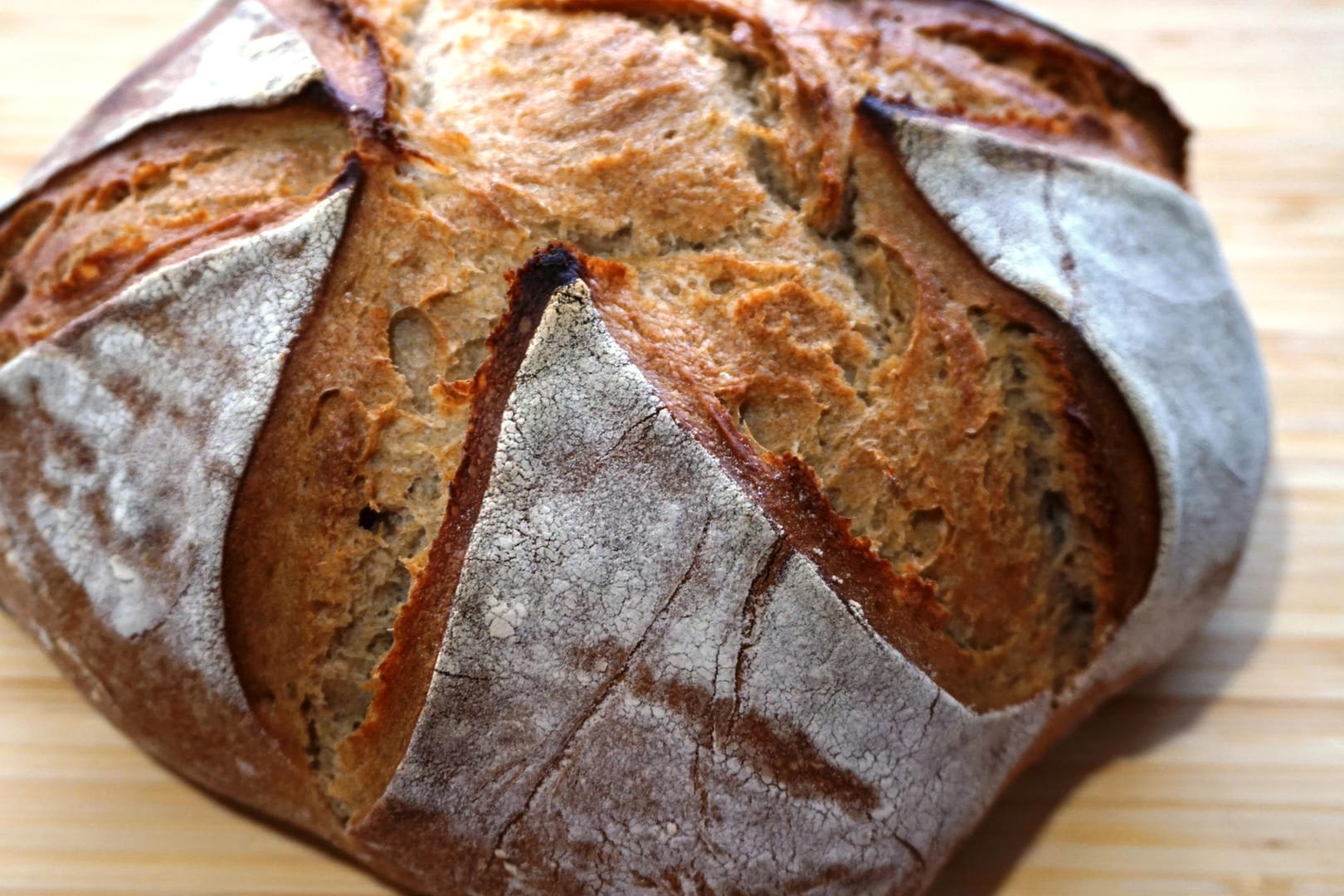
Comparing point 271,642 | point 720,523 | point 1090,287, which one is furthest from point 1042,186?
point 271,642

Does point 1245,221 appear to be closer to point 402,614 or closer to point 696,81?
point 696,81

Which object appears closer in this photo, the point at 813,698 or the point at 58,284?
the point at 813,698

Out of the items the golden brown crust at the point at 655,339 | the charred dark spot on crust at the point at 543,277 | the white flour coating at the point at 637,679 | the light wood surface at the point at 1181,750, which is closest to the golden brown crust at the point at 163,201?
the golden brown crust at the point at 655,339

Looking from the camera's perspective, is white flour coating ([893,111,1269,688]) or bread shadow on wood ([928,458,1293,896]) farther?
bread shadow on wood ([928,458,1293,896])

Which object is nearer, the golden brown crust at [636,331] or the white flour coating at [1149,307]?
the golden brown crust at [636,331]

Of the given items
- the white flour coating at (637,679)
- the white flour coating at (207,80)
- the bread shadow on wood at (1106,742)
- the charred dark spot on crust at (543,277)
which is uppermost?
the white flour coating at (207,80)

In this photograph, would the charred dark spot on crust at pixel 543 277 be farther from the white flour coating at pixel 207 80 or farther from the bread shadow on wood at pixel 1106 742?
the bread shadow on wood at pixel 1106 742

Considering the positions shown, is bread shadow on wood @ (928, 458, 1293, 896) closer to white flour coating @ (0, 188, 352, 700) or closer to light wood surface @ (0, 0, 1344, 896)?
light wood surface @ (0, 0, 1344, 896)

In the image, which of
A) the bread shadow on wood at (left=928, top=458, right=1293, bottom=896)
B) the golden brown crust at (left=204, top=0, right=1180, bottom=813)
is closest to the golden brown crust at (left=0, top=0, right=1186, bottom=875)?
the golden brown crust at (left=204, top=0, right=1180, bottom=813)
